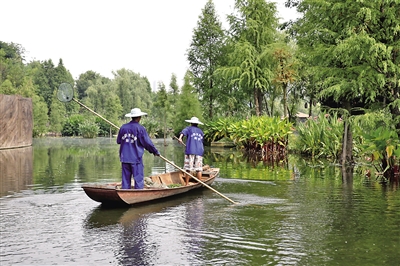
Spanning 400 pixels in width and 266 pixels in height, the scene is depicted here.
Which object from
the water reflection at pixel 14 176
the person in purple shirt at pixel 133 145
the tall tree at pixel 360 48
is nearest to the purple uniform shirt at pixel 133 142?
the person in purple shirt at pixel 133 145

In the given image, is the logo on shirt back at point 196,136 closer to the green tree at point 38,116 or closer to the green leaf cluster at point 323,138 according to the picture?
the green leaf cluster at point 323,138

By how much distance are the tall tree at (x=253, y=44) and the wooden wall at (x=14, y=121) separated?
14471 millimetres

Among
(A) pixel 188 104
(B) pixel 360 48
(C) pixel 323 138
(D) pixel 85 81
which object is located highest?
(D) pixel 85 81

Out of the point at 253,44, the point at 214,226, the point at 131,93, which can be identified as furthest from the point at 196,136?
the point at 131,93

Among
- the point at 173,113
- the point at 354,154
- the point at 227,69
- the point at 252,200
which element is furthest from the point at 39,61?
the point at 252,200

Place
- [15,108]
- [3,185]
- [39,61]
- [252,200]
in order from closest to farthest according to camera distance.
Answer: [252,200], [3,185], [15,108], [39,61]

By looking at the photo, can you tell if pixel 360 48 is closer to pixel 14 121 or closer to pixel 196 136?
pixel 196 136

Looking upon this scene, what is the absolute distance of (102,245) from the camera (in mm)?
7281

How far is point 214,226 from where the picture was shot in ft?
28.3

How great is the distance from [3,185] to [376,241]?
1039 cm

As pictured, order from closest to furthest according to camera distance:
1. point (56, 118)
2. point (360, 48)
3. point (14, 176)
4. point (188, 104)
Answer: point (360, 48) → point (14, 176) → point (188, 104) → point (56, 118)

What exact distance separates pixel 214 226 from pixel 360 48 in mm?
9063

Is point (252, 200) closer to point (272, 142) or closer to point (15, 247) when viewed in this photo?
point (15, 247)

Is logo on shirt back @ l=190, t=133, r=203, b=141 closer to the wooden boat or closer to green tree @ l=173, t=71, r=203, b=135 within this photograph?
the wooden boat
